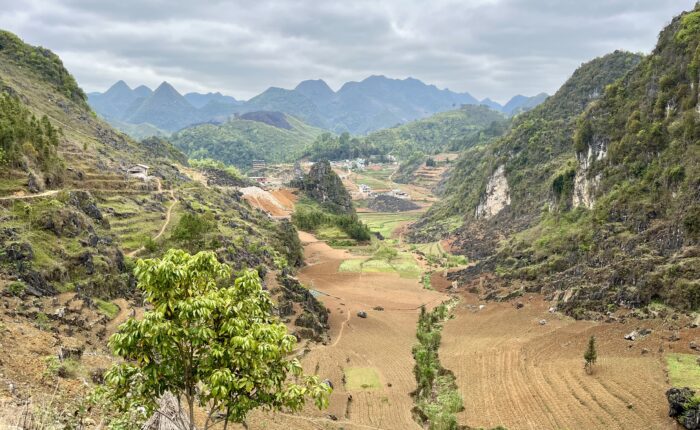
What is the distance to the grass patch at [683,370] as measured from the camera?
30.3 metres

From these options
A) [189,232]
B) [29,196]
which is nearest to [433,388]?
[189,232]

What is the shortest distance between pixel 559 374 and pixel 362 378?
15.4 metres

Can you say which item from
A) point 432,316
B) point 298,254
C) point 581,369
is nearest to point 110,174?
point 298,254

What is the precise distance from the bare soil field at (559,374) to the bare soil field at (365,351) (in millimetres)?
4789

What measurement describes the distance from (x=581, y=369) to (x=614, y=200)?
3209 cm

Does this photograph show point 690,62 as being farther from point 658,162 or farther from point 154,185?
point 154,185

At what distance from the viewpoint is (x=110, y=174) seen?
6706 cm

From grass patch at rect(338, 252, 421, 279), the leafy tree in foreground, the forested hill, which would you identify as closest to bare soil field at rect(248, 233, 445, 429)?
grass patch at rect(338, 252, 421, 279)

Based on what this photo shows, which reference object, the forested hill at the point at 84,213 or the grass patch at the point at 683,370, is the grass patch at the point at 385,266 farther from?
the grass patch at the point at 683,370

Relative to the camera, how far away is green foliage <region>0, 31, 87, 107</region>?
344ft

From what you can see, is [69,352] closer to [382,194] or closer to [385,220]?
[385,220]

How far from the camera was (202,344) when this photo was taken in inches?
449

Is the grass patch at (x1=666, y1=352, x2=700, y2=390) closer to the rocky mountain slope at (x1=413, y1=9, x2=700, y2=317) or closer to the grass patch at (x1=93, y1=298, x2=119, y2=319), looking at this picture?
the rocky mountain slope at (x1=413, y1=9, x2=700, y2=317)

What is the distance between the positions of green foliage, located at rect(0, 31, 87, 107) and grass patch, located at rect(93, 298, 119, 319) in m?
90.1
